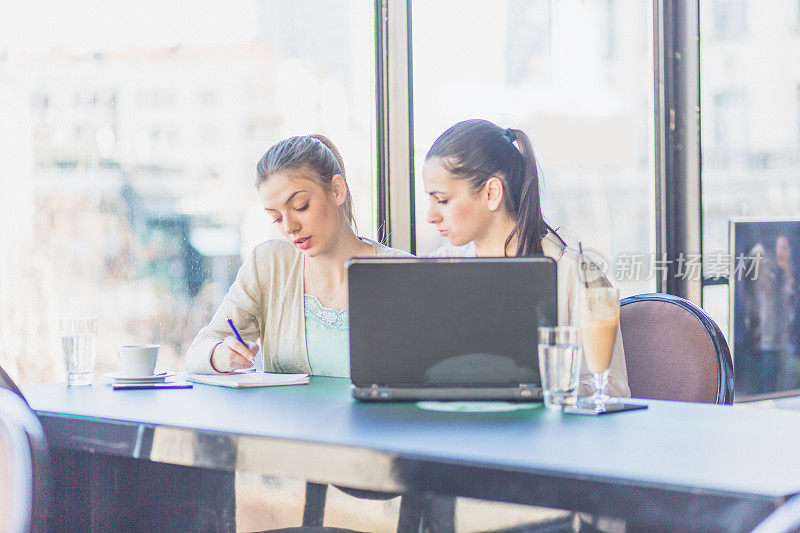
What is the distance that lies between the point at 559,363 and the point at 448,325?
165 millimetres

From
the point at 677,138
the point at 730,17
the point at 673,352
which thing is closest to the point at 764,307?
the point at 677,138

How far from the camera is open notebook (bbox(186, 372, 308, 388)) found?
1.53 m

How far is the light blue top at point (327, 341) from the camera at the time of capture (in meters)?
1.93

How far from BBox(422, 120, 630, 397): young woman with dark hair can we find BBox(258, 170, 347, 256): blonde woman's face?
25cm

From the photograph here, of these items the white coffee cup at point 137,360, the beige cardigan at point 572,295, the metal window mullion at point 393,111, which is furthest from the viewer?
the metal window mullion at point 393,111

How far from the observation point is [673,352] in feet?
5.68

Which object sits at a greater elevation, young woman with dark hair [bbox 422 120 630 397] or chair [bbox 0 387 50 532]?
young woman with dark hair [bbox 422 120 630 397]

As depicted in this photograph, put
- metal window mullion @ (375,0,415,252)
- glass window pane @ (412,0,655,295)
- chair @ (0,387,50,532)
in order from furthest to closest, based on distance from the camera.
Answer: glass window pane @ (412,0,655,295)
metal window mullion @ (375,0,415,252)
chair @ (0,387,50,532)

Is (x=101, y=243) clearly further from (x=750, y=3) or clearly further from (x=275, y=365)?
(x=750, y=3)

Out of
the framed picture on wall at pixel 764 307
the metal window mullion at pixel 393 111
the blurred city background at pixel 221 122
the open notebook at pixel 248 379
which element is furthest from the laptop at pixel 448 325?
the framed picture on wall at pixel 764 307

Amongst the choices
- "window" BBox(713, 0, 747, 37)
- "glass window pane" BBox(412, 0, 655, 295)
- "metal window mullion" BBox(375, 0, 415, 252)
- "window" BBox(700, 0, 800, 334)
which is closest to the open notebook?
"metal window mullion" BBox(375, 0, 415, 252)

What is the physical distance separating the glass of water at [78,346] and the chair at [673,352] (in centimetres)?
102

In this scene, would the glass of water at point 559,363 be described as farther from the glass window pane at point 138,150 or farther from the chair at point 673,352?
the glass window pane at point 138,150

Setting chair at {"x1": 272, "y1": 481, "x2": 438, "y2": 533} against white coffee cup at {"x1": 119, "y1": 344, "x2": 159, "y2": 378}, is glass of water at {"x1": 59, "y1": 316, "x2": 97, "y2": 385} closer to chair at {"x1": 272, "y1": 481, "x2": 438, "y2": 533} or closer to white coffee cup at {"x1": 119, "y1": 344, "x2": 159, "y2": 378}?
white coffee cup at {"x1": 119, "y1": 344, "x2": 159, "y2": 378}
